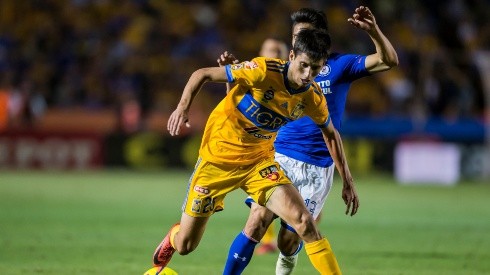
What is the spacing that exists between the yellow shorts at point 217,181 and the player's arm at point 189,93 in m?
0.70

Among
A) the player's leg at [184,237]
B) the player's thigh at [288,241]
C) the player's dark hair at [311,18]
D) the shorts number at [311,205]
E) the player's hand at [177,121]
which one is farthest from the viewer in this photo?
the player's dark hair at [311,18]

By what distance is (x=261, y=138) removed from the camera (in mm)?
7035

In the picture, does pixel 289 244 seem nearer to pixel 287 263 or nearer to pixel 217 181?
pixel 287 263

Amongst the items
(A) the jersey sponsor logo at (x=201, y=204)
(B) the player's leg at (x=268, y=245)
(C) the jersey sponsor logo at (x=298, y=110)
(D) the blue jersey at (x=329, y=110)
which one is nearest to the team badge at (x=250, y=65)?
(C) the jersey sponsor logo at (x=298, y=110)

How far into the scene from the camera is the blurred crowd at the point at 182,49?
71.2 feet

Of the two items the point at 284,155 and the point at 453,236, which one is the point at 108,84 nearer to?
the point at 453,236

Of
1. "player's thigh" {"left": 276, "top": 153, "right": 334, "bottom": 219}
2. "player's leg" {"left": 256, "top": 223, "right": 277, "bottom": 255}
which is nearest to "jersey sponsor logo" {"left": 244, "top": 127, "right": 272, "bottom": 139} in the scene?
"player's thigh" {"left": 276, "top": 153, "right": 334, "bottom": 219}

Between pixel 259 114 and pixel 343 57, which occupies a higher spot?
pixel 343 57

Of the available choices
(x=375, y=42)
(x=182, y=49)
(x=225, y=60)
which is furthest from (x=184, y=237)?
(x=182, y=49)

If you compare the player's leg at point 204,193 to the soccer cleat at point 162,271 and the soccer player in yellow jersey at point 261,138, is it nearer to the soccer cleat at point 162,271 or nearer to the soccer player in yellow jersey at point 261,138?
the soccer player in yellow jersey at point 261,138

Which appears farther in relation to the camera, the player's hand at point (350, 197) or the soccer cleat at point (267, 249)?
the soccer cleat at point (267, 249)

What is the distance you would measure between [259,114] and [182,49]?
16120mm

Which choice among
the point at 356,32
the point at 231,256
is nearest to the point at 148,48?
the point at 356,32

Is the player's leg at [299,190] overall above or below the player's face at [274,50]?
below
